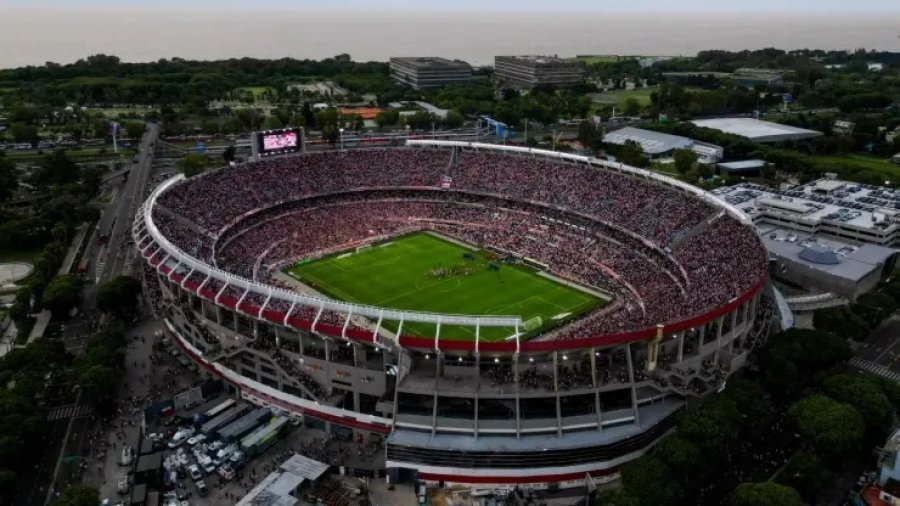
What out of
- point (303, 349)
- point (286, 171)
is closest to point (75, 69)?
point (286, 171)

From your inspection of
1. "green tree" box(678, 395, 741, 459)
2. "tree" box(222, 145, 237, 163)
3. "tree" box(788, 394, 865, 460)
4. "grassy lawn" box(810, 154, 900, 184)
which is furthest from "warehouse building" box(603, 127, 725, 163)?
"green tree" box(678, 395, 741, 459)

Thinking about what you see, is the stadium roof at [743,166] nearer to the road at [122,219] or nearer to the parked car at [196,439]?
the road at [122,219]

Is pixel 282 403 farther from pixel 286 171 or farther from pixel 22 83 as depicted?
pixel 22 83

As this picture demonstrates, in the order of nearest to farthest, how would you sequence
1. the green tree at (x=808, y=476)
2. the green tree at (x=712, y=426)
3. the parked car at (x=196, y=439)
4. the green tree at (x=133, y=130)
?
1. the green tree at (x=808, y=476)
2. the green tree at (x=712, y=426)
3. the parked car at (x=196, y=439)
4. the green tree at (x=133, y=130)

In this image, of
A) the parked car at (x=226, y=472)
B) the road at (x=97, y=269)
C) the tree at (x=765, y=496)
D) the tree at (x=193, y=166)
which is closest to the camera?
the tree at (x=765, y=496)

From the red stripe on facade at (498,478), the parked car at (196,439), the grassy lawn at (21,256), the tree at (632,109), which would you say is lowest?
the red stripe on facade at (498,478)

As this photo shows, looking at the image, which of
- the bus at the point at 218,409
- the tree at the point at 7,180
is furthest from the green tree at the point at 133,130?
the bus at the point at 218,409

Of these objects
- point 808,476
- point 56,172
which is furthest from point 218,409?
point 56,172

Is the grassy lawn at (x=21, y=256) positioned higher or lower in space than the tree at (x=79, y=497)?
higher

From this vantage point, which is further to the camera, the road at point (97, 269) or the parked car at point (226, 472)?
the road at point (97, 269)
